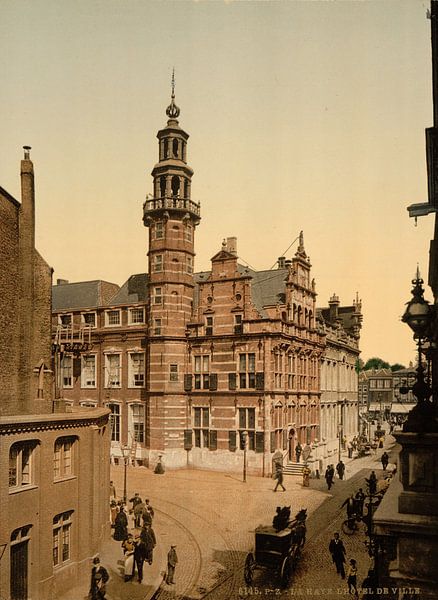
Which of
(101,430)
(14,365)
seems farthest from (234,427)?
(14,365)

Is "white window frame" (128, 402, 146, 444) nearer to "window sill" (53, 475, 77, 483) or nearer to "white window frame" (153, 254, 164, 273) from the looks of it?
"white window frame" (153, 254, 164, 273)

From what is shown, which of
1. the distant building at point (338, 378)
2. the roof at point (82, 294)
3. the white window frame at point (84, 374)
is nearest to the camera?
the white window frame at point (84, 374)

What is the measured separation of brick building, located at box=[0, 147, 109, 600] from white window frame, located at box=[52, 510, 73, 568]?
31 mm

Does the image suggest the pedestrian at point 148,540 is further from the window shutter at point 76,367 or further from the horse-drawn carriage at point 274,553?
the window shutter at point 76,367

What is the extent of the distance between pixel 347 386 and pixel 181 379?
2575cm

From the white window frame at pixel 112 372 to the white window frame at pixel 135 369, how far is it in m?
1.03

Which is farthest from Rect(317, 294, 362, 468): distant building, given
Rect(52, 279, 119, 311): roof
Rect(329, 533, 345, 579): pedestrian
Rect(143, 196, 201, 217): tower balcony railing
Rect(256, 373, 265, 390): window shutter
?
Rect(329, 533, 345, 579): pedestrian

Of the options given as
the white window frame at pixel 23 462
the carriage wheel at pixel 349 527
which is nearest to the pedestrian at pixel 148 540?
the white window frame at pixel 23 462

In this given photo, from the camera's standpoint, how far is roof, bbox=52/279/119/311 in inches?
1927

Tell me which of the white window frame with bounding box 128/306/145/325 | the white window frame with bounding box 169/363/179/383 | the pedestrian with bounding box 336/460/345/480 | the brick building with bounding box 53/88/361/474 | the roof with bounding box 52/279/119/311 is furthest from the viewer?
the roof with bounding box 52/279/119/311

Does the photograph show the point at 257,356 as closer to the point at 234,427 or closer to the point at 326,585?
the point at 234,427

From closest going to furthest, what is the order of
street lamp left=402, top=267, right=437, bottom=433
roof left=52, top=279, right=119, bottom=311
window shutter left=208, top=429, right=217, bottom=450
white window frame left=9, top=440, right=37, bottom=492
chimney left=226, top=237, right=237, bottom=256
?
street lamp left=402, top=267, right=437, bottom=433 < white window frame left=9, top=440, right=37, bottom=492 < window shutter left=208, top=429, right=217, bottom=450 < chimney left=226, top=237, right=237, bottom=256 < roof left=52, top=279, right=119, bottom=311

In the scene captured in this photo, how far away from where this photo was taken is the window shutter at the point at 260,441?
38.8 metres

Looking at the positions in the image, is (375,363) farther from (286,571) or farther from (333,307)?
(286,571)
